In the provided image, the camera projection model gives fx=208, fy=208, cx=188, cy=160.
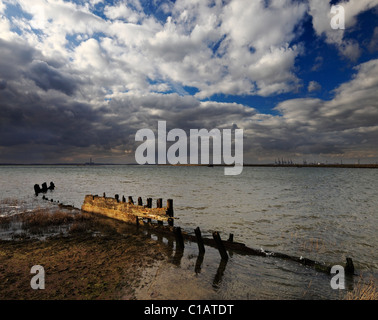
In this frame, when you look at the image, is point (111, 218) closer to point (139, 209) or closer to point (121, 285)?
point (139, 209)

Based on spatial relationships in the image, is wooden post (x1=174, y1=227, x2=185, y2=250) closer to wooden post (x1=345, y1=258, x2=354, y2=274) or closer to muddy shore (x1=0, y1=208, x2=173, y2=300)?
muddy shore (x1=0, y1=208, x2=173, y2=300)

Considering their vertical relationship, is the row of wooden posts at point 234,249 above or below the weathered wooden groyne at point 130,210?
below

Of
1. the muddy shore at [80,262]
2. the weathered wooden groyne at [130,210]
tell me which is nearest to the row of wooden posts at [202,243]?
the muddy shore at [80,262]

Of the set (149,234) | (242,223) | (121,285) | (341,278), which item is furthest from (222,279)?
(242,223)

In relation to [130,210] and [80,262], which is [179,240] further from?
[130,210]

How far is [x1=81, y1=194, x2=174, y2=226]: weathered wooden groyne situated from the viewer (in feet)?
41.1

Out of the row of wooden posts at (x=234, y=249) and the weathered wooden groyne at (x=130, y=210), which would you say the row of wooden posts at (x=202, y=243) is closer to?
the row of wooden posts at (x=234, y=249)

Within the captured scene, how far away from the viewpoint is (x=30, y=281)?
22.7 feet

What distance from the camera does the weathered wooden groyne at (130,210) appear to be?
12.5 meters

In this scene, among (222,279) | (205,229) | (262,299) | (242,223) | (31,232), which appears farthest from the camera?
(242,223)

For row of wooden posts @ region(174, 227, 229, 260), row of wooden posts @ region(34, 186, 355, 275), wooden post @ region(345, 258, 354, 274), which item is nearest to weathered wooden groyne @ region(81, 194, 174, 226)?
row of wooden posts @ region(174, 227, 229, 260)

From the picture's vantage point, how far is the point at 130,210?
14695 millimetres

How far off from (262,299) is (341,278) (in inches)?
155
